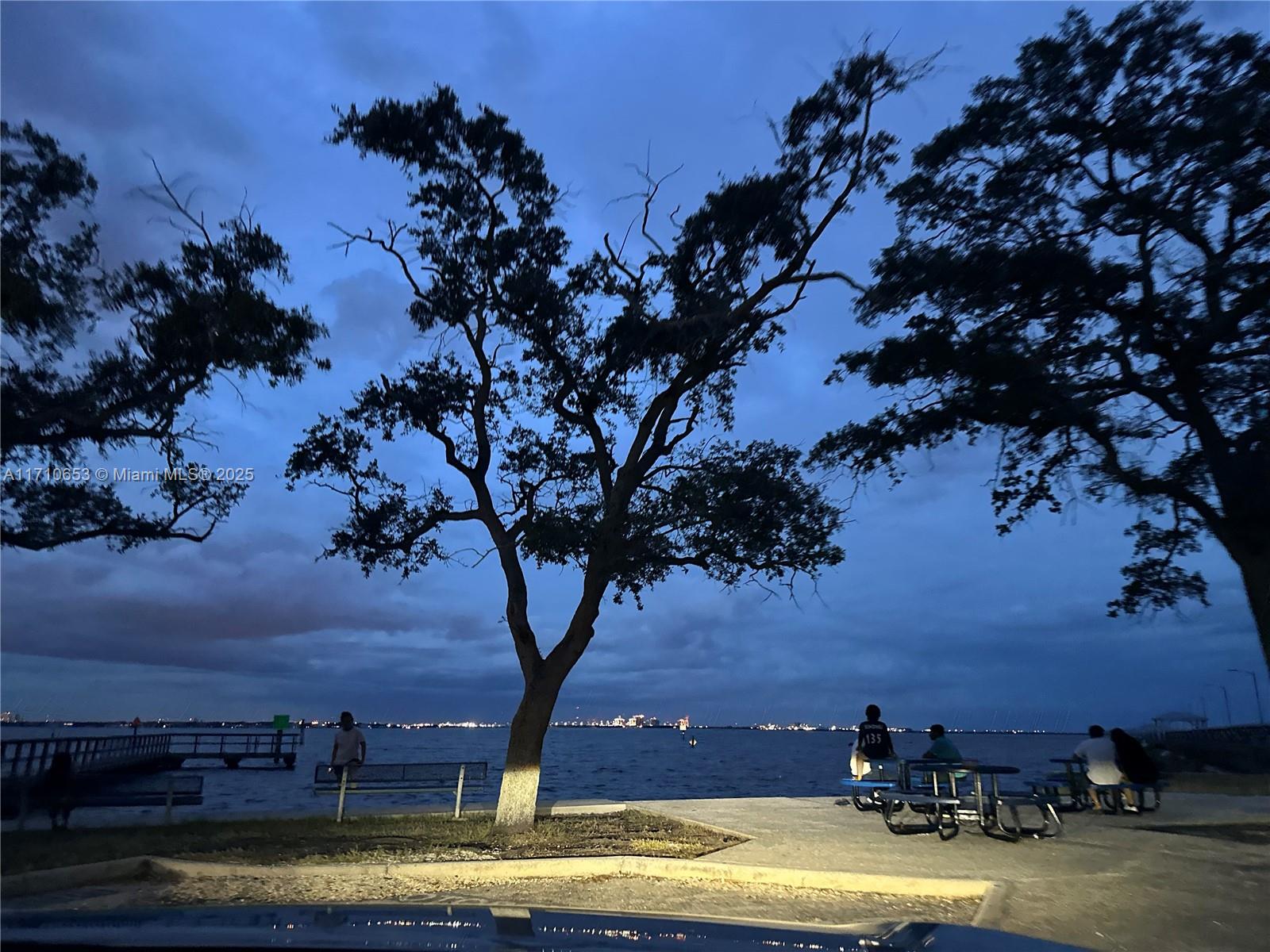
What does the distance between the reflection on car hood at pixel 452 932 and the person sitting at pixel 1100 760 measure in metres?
11.5

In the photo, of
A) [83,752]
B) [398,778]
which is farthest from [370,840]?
[83,752]

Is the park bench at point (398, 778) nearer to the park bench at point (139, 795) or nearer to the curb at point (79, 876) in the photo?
the park bench at point (139, 795)

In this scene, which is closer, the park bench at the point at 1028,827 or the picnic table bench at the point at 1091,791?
the park bench at the point at 1028,827

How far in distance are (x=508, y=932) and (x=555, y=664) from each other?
9254 millimetres

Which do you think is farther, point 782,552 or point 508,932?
point 782,552

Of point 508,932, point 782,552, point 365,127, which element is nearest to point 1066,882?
point 782,552

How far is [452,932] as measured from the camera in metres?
2.59

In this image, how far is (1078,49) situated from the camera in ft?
41.5

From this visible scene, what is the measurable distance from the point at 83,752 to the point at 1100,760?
18767mm

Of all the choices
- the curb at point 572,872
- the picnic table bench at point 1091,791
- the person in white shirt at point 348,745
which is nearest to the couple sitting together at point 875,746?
the picnic table bench at point 1091,791

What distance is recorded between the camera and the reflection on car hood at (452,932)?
93.0 inches

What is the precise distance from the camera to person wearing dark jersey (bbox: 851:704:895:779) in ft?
44.7

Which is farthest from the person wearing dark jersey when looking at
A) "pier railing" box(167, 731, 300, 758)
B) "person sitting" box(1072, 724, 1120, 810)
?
"pier railing" box(167, 731, 300, 758)

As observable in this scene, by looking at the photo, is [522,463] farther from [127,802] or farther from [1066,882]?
[1066,882]
